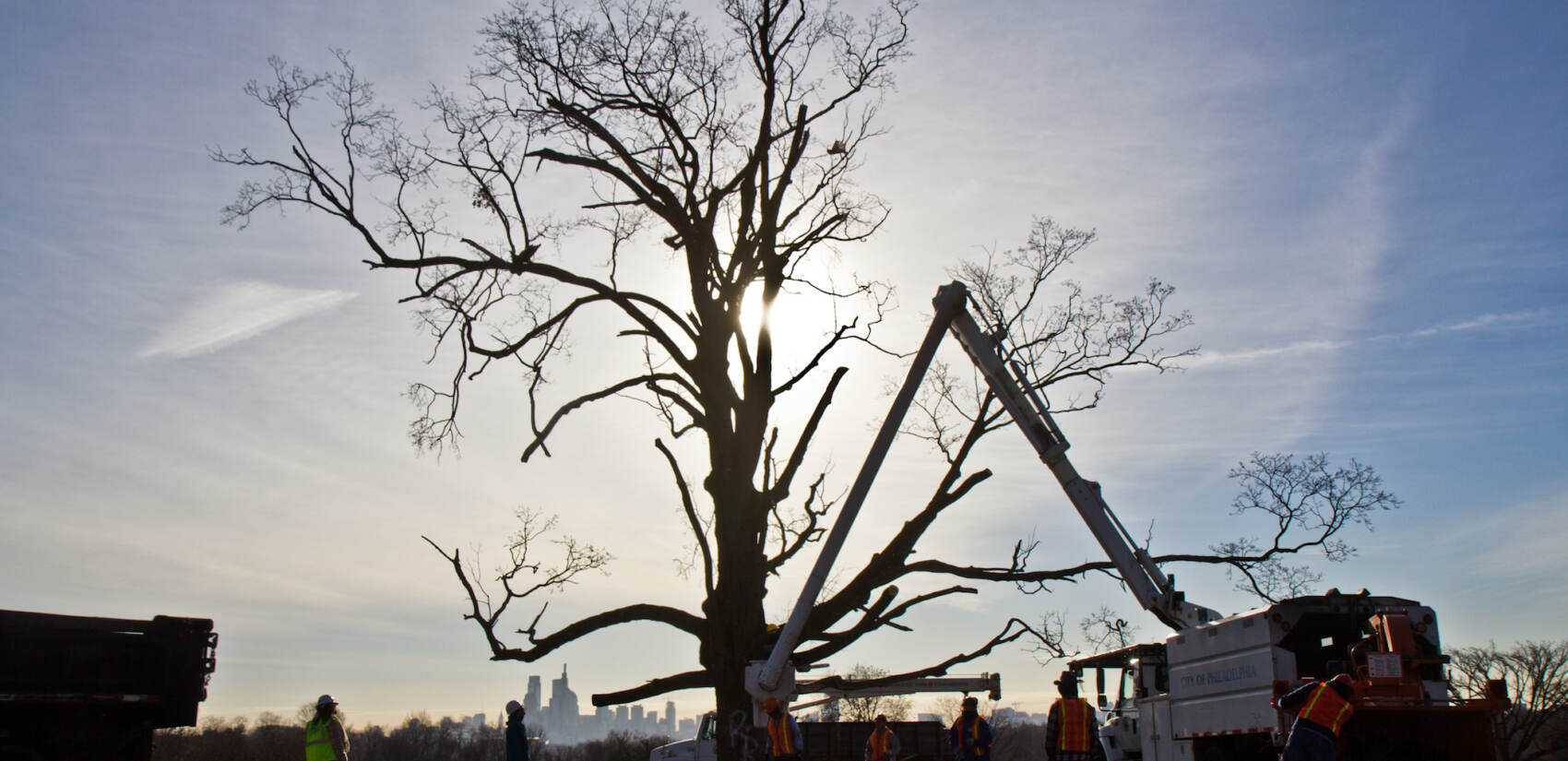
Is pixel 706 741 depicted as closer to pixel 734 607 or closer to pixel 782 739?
pixel 734 607

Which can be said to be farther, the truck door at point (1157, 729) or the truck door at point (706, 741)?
the truck door at point (706, 741)

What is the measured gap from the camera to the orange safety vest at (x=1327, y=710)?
355 inches

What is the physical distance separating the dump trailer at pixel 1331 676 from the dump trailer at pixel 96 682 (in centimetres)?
1237

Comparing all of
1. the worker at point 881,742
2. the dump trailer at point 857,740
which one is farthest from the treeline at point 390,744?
the worker at point 881,742

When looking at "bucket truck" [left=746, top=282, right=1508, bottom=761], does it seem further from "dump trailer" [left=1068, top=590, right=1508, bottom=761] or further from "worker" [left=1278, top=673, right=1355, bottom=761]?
"worker" [left=1278, top=673, right=1355, bottom=761]

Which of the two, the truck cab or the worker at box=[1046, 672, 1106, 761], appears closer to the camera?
the worker at box=[1046, 672, 1106, 761]

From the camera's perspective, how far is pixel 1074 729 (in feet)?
40.0

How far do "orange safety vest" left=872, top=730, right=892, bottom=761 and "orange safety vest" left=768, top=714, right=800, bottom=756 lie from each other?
11.4 ft

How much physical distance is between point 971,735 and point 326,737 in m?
8.62

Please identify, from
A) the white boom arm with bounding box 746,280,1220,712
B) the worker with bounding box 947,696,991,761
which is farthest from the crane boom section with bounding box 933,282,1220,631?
the worker with bounding box 947,696,991,761

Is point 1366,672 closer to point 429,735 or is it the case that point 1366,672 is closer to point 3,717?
point 3,717

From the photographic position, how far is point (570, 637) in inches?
611

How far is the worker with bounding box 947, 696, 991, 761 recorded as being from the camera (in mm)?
15477

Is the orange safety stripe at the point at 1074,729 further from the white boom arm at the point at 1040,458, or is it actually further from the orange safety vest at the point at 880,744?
the orange safety vest at the point at 880,744
